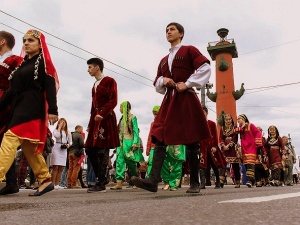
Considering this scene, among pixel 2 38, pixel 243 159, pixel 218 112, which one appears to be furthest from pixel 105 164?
pixel 218 112

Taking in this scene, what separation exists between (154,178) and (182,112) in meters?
0.69

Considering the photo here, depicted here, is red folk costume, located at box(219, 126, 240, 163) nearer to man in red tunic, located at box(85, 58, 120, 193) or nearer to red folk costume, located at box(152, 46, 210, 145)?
man in red tunic, located at box(85, 58, 120, 193)

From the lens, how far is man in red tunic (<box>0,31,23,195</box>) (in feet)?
14.3

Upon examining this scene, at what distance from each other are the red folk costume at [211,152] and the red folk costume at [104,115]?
3.22m

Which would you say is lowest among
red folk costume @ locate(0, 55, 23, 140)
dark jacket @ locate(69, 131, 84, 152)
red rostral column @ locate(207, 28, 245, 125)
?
dark jacket @ locate(69, 131, 84, 152)

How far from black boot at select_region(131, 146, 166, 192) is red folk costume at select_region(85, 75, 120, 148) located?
4.48 feet

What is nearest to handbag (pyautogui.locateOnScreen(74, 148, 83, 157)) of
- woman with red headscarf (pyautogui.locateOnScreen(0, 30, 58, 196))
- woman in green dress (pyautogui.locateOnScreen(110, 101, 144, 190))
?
woman in green dress (pyautogui.locateOnScreen(110, 101, 144, 190))

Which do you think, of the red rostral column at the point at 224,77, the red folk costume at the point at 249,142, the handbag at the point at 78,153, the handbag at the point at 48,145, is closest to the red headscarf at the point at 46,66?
the handbag at the point at 48,145

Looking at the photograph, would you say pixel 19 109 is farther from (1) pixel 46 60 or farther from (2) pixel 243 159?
(2) pixel 243 159

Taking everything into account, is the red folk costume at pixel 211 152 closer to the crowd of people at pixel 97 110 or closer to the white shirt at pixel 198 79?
the crowd of people at pixel 97 110

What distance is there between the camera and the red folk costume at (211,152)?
27.0 ft

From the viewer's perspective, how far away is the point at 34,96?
3988 millimetres

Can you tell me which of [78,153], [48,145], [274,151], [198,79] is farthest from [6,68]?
[274,151]

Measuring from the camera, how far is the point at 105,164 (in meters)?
5.31
